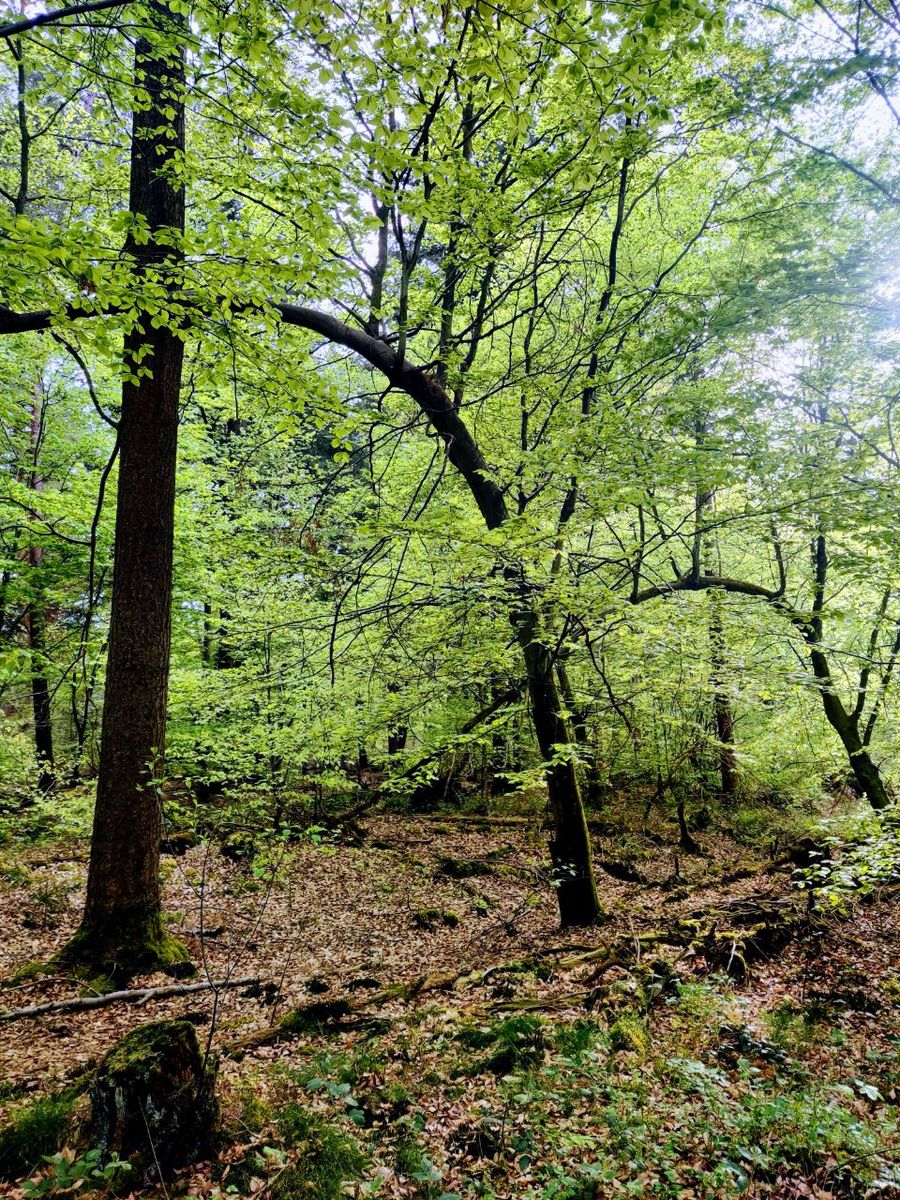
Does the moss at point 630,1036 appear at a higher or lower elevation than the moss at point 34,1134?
lower

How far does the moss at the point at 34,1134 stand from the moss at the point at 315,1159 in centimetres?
114

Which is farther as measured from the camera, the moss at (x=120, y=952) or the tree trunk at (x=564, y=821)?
the tree trunk at (x=564, y=821)

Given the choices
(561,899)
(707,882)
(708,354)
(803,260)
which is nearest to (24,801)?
(561,899)

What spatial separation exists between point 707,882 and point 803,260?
8588 mm

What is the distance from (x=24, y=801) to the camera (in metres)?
11.5

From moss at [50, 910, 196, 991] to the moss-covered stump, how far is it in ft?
8.80

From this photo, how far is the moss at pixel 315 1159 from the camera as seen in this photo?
3.01 metres

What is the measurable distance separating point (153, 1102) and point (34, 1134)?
75cm

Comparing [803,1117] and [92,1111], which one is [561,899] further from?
[92,1111]

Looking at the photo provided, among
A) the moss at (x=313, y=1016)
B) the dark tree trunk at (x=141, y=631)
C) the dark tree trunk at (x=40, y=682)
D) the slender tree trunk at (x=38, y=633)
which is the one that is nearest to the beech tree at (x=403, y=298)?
the dark tree trunk at (x=141, y=631)

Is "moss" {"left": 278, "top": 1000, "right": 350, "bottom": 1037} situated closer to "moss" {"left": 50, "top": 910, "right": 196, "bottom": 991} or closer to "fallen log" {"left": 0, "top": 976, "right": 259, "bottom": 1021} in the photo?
"fallen log" {"left": 0, "top": 976, "right": 259, "bottom": 1021}

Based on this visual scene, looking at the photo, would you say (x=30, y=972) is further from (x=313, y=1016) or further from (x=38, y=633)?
(x=38, y=633)

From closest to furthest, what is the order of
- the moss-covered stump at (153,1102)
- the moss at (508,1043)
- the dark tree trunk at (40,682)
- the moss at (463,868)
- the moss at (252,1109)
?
the moss-covered stump at (153,1102) < the moss at (252,1109) < the moss at (508,1043) < the moss at (463,868) < the dark tree trunk at (40,682)

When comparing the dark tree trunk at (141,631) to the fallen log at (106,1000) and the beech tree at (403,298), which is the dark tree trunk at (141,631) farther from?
the fallen log at (106,1000)
